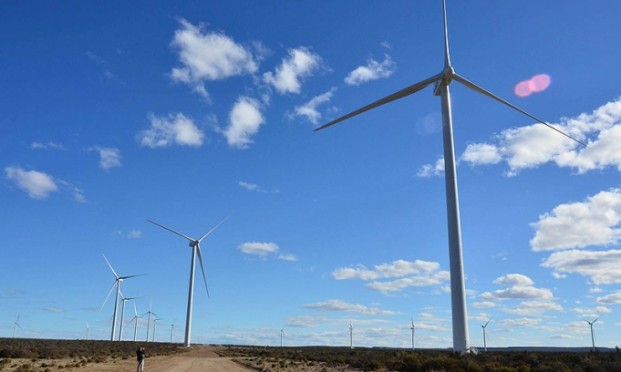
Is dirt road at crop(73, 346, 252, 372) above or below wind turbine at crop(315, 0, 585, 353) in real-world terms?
below

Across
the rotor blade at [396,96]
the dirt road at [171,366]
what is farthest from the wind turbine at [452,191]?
the dirt road at [171,366]

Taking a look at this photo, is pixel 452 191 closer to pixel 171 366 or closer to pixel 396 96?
pixel 396 96

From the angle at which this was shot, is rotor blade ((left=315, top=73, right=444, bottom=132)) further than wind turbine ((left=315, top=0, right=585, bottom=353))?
Yes

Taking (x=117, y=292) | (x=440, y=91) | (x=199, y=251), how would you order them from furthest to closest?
(x=117, y=292), (x=199, y=251), (x=440, y=91)

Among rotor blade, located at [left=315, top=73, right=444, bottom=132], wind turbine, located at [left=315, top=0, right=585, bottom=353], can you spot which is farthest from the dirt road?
rotor blade, located at [left=315, top=73, right=444, bottom=132]

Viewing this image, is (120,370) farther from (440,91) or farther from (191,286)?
(191,286)

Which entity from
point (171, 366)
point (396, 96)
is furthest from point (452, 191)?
point (171, 366)

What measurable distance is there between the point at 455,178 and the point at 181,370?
2694 cm

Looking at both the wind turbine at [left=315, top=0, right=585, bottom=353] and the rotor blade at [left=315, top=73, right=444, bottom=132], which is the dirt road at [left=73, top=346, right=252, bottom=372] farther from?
the rotor blade at [left=315, top=73, right=444, bottom=132]

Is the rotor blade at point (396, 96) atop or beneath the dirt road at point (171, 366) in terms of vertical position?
atop

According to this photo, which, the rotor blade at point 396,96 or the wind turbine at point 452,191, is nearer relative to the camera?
the wind turbine at point 452,191

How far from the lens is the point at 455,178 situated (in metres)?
45.6

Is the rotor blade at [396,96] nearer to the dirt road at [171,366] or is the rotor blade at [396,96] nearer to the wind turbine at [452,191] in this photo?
the wind turbine at [452,191]

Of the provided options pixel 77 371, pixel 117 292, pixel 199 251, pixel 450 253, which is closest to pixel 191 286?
pixel 199 251
